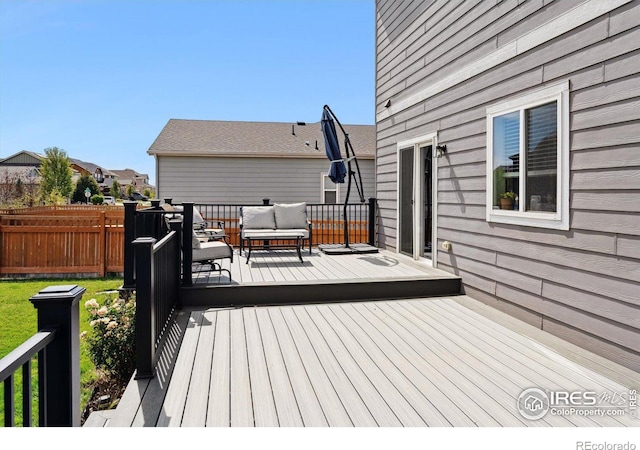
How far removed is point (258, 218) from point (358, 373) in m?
4.73

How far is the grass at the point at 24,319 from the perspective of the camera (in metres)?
3.59

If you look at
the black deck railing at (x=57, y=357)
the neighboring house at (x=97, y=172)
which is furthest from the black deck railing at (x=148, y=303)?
the neighboring house at (x=97, y=172)

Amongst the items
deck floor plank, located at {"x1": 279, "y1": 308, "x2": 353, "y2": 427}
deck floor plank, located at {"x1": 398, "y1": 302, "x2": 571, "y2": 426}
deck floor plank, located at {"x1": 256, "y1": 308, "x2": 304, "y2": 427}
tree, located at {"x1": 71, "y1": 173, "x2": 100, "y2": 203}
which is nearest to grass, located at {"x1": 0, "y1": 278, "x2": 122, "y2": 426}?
deck floor plank, located at {"x1": 256, "y1": 308, "x2": 304, "y2": 427}

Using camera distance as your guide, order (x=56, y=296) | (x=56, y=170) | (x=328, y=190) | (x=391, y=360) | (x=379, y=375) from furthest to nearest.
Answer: (x=56, y=170)
(x=328, y=190)
(x=391, y=360)
(x=379, y=375)
(x=56, y=296)

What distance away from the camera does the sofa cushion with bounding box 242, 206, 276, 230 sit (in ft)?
23.4

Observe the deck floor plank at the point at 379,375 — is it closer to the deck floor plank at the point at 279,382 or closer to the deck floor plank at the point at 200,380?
the deck floor plank at the point at 279,382

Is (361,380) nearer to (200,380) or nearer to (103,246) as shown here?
(200,380)

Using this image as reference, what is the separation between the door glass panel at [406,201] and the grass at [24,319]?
455 centimetres

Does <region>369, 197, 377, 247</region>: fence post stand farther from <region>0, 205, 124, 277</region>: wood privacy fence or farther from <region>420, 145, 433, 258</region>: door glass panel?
<region>0, 205, 124, 277</region>: wood privacy fence

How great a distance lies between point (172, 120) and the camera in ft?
51.4

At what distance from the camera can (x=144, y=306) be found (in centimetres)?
264

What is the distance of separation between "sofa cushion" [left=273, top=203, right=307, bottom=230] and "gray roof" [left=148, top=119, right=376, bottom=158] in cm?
675

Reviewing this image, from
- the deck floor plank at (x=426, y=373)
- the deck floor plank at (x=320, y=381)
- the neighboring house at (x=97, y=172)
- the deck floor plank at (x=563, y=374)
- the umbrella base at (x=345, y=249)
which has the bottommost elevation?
the deck floor plank at (x=320, y=381)

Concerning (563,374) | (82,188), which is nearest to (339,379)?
(563,374)
